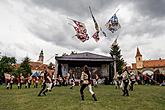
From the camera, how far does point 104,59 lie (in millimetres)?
36344

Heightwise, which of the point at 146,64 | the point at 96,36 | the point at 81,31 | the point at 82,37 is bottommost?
the point at 82,37

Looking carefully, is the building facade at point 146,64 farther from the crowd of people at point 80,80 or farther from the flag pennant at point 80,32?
the flag pennant at point 80,32

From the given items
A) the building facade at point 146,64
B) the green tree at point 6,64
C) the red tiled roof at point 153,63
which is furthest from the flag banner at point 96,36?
the red tiled roof at point 153,63

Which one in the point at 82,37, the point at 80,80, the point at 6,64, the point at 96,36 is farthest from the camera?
the point at 6,64

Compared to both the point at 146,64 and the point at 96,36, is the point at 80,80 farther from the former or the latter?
the point at 146,64

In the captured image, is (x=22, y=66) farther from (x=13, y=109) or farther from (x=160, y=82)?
(x=13, y=109)

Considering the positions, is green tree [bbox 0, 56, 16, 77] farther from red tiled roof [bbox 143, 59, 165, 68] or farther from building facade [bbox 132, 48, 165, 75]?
red tiled roof [bbox 143, 59, 165, 68]

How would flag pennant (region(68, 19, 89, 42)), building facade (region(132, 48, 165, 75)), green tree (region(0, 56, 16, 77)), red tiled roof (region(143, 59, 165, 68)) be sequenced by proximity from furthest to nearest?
red tiled roof (region(143, 59, 165, 68)) < building facade (region(132, 48, 165, 75)) < green tree (region(0, 56, 16, 77)) < flag pennant (region(68, 19, 89, 42))

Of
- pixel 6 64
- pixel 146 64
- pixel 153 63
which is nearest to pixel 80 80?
pixel 6 64

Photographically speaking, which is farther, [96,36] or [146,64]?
[146,64]

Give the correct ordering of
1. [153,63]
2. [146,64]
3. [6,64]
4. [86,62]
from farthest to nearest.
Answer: [146,64] → [153,63] → [6,64] → [86,62]

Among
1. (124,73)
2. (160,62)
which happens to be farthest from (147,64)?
(124,73)

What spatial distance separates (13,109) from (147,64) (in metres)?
128

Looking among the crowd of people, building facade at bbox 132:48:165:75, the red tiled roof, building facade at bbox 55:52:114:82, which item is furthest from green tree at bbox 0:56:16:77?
the red tiled roof
